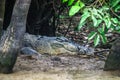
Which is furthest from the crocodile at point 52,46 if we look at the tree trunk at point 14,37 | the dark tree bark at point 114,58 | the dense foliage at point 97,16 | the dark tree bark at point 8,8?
the dense foliage at point 97,16

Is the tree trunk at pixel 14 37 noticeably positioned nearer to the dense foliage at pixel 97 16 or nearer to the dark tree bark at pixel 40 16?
the dense foliage at pixel 97 16

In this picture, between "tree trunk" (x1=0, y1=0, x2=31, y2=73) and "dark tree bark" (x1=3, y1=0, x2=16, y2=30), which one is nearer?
"tree trunk" (x1=0, y1=0, x2=31, y2=73)

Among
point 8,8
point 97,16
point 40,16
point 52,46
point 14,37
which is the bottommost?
point 52,46

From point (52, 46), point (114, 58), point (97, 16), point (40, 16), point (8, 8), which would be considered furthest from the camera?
point (40, 16)

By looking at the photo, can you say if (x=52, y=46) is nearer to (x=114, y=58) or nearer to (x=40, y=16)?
(x=40, y=16)

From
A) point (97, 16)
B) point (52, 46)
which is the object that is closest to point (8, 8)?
point (52, 46)

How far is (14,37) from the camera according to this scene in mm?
4145

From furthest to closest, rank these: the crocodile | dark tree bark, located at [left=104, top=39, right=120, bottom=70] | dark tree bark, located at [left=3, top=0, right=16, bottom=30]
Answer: dark tree bark, located at [left=3, top=0, right=16, bottom=30]
the crocodile
dark tree bark, located at [left=104, top=39, right=120, bottom=70]

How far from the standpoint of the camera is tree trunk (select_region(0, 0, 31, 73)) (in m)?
4.09

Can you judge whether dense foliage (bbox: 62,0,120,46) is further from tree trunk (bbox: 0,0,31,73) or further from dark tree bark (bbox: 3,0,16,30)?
dark tree bark (bbox: 3,0,16,30)

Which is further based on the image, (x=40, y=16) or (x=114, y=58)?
(x=40, y=16)

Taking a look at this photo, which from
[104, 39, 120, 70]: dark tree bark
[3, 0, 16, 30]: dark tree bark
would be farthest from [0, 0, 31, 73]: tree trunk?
[3, 0, 16, 30]: dark tree bark

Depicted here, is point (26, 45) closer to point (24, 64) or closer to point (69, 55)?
point (69, 55)

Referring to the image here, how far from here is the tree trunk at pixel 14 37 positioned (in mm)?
4094
